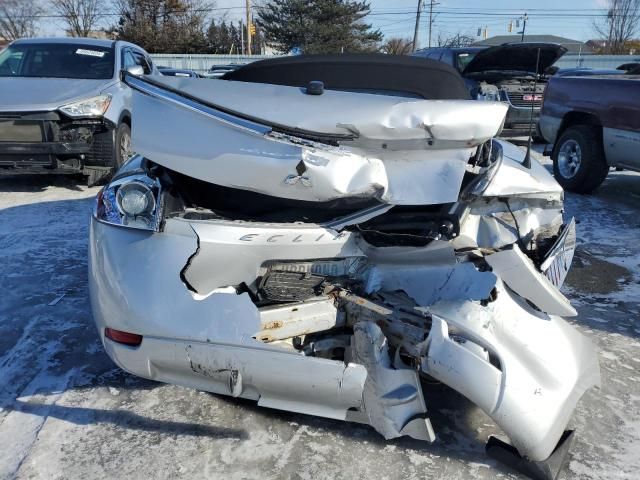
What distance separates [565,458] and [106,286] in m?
2.02

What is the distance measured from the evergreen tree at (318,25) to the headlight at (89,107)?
1313 inches

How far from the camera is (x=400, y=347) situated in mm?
2252

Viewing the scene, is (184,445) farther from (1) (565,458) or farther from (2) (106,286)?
(1) (565,458)

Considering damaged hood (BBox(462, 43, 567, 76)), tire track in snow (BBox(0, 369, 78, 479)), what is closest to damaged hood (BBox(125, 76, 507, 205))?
tire track in snow (BBox(0, 369, 78, 479))

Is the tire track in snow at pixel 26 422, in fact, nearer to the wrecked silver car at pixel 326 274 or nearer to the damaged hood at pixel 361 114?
the wrecked silver car at pixel 326 274

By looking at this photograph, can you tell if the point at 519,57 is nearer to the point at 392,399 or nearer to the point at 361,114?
the point at 361,114

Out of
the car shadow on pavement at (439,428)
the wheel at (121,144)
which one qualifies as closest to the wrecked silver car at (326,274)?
the car shadow on pavement at (439,428)

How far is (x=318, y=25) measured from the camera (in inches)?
1527

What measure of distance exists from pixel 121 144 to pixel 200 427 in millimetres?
5047

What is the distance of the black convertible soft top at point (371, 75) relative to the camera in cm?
283

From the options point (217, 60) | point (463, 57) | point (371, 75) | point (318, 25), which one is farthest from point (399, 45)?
point (371, 75)

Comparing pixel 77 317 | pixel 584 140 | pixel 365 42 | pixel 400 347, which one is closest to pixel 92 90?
pixel 77 317

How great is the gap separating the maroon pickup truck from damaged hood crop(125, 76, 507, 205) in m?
4.49

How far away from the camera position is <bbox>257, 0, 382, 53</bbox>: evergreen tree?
38562 mm
